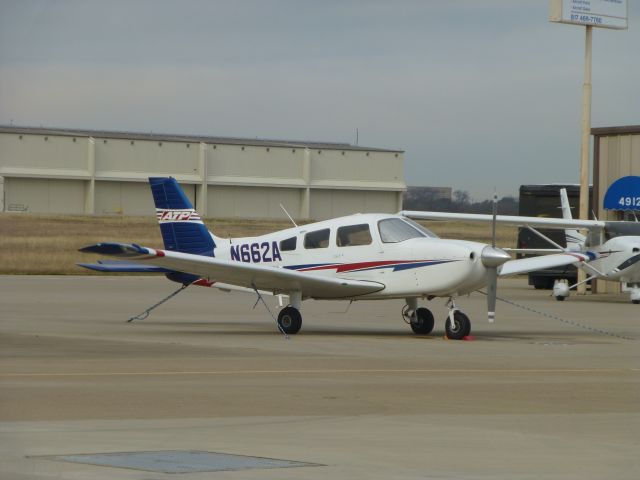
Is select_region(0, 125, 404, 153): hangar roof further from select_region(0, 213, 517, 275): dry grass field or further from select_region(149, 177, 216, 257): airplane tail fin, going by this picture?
select_region(149, 177, 216, 257): airplane tail fin

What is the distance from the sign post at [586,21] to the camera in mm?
37438

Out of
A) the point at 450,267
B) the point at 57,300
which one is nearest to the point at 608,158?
the point at 57,300

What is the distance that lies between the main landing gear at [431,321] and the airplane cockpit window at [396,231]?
44.7 inches

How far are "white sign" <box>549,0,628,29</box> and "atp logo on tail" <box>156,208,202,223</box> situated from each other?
19721 millimetres

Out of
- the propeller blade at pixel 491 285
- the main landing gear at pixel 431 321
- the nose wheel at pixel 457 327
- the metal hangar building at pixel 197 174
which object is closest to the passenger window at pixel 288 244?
the main landing gear at pixel 431 321

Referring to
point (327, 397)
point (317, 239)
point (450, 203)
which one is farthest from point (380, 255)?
point (450, 203)

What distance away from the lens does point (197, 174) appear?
80.6 meters

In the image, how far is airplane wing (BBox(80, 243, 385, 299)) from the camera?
60.4 feet

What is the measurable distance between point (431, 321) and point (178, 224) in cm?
480

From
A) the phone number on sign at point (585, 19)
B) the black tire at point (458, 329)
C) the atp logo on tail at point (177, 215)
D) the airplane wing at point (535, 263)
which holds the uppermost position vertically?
the phone number on sign at point (585, 19)

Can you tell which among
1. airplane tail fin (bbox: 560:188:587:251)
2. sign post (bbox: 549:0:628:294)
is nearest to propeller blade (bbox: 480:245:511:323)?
airplane tail fin (bbox: 560:188:587:251)

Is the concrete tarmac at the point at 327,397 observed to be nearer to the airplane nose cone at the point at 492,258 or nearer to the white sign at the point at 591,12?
the airplane nose cone at the point at 492,258

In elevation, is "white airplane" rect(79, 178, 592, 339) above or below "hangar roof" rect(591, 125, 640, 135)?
below

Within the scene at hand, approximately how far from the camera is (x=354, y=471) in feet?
24.7
